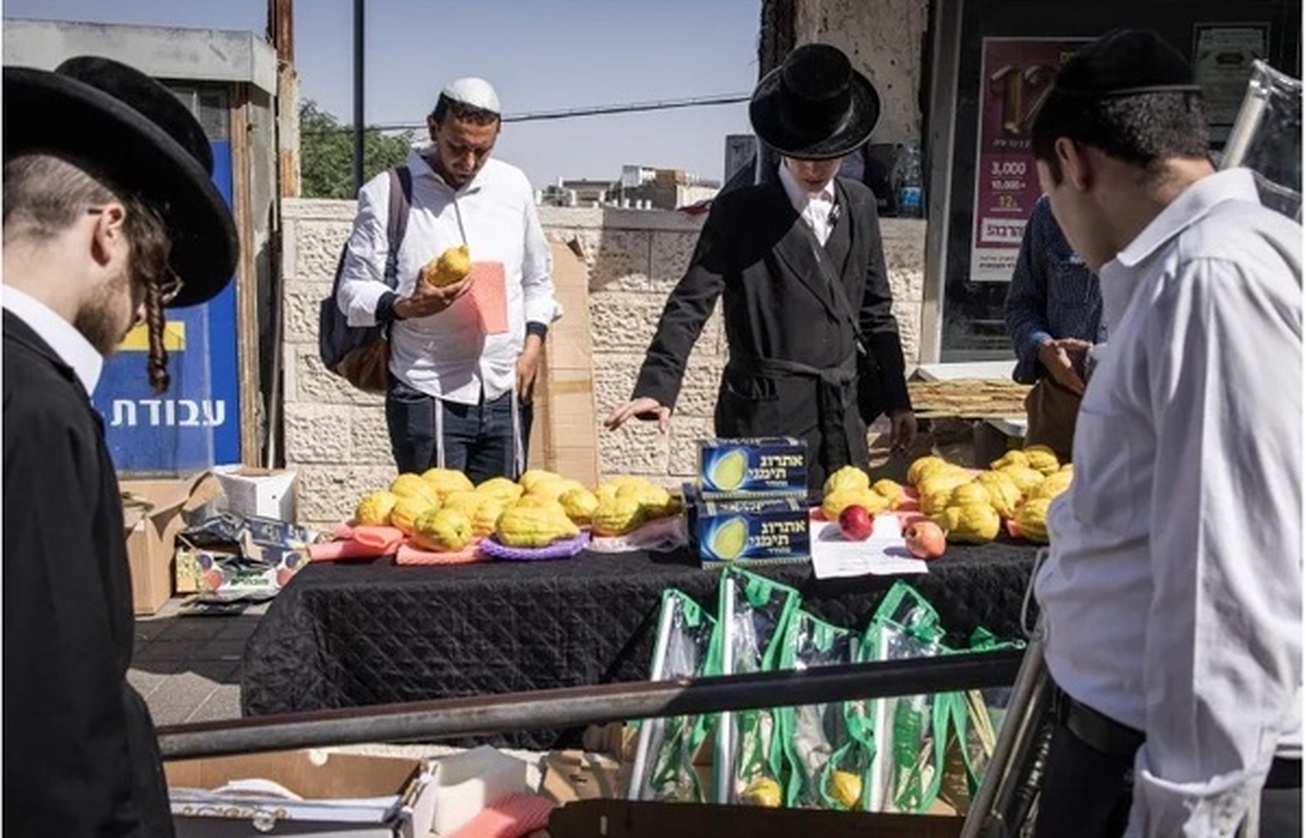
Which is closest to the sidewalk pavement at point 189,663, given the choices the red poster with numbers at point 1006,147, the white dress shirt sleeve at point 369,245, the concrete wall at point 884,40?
the white dress shirt sleeve at point 369,245

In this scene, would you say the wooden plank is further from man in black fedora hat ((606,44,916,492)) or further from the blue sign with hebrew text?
man in black fedora hat ((606,44,916,492))

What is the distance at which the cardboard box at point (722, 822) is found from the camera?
2.27 metres

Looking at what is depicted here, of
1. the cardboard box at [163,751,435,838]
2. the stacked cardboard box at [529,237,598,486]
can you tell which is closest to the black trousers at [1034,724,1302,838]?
the cardboard box at [163,751,435,838]

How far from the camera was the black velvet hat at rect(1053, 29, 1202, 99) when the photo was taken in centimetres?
163

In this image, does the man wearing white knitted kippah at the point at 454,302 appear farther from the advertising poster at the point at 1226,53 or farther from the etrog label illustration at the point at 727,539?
the advertising poster at the point at 1226,53

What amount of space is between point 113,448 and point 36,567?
17.8 ft

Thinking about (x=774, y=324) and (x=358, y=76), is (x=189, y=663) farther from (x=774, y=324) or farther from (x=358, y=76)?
(x=358, y=76)

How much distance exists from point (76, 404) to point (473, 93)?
2895 mm

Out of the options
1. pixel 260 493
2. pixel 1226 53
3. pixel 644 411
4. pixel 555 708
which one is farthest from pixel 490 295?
pixel 1226 53

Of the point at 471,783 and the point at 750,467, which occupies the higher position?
the point at 750,467

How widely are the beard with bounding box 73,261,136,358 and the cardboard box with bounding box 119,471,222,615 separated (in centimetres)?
392

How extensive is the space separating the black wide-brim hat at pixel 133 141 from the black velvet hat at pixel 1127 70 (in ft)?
3.70

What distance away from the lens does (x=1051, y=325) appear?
4.26 metres

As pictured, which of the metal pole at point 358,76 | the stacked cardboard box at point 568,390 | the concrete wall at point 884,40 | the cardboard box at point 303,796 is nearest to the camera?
the cardboard box at point 303,796
